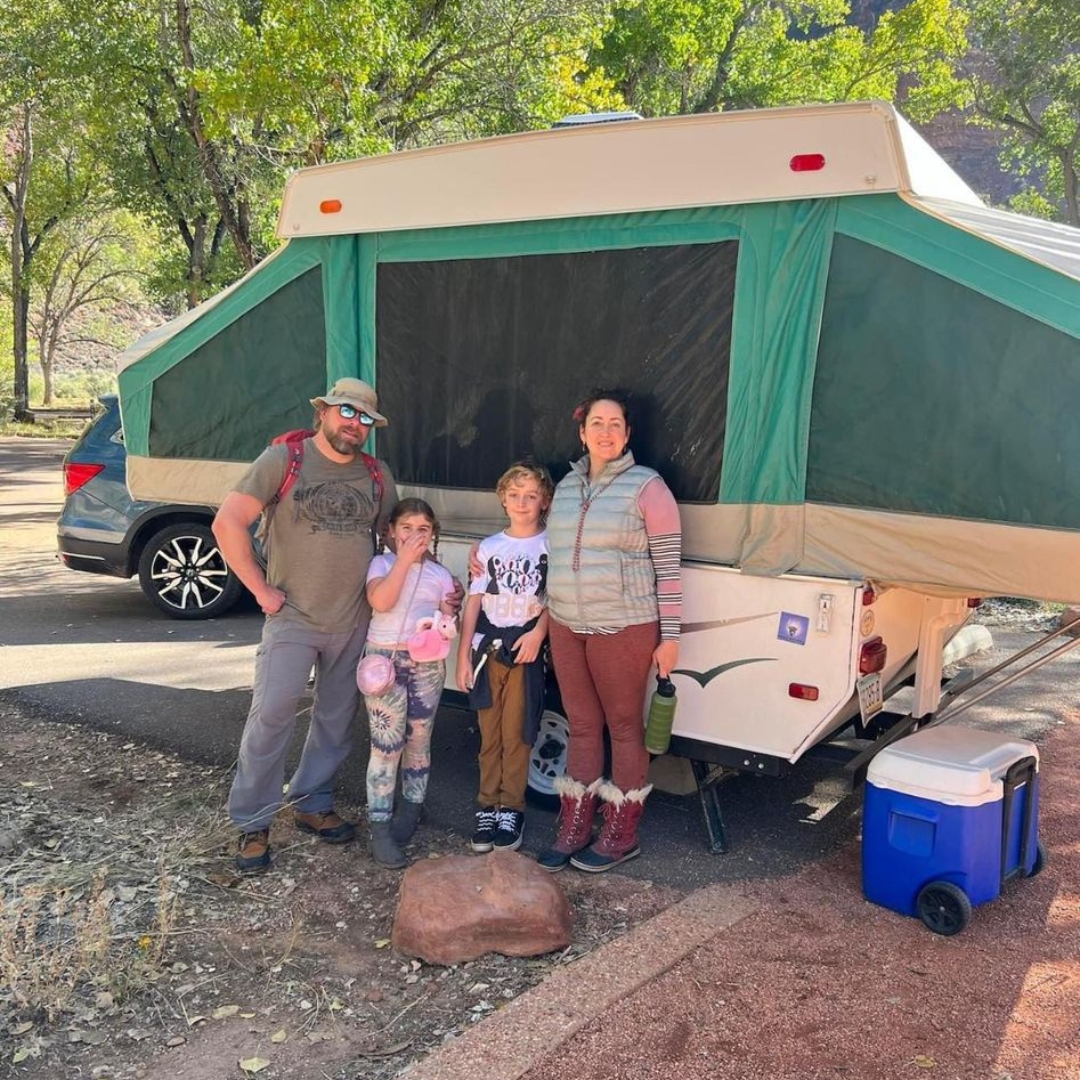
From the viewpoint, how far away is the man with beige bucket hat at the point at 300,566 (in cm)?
405

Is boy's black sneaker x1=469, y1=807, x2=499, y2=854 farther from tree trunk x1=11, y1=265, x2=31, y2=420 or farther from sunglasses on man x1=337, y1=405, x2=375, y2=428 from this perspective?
tree trunk x1=11, y1=265, x2=31, y2=420

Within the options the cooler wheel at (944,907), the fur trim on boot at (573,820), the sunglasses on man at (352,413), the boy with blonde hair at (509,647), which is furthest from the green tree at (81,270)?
the cooler wheel at (944,907)

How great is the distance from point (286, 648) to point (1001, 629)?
5.82 metres

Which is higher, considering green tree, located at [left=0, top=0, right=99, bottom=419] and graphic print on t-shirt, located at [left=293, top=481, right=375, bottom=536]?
green tree, located at [left=0, top=0, right=99, bottom=419]

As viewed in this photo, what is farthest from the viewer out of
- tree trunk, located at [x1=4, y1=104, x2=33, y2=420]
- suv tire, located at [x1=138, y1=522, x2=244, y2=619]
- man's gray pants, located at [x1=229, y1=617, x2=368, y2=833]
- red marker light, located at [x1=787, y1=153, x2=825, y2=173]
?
tree trunk, located at [x1=4, y1=104, x2=33, y2=420]

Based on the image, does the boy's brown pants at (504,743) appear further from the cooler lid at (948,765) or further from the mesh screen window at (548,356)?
the cooler lid at (948,765)

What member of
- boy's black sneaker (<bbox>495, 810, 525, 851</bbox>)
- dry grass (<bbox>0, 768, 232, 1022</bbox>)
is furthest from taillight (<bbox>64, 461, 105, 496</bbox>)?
boy's black sneaker (<bbox>495, 810, 525, 851</bbox>)

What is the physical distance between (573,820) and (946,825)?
4.59ft

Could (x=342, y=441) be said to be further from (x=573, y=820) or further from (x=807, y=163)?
(x=807, y=163)

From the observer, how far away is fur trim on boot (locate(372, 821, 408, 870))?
4195 mm

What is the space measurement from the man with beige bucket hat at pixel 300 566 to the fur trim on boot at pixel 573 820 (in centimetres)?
107

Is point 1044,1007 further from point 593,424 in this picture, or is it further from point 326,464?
point 326,464

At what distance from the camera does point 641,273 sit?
13.7 ft

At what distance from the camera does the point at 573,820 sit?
13.9 feet
